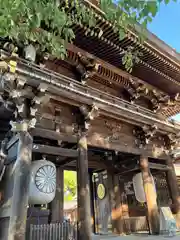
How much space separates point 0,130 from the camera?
20.0 feet

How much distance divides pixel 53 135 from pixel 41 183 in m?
1.21

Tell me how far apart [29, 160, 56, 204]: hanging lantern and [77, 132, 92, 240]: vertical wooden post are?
72 centimetres

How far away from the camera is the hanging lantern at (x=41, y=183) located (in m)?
4.79

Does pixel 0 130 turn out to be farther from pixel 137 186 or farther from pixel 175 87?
pixel 175 87

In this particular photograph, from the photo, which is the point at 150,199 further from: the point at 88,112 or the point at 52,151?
the point at 52,151

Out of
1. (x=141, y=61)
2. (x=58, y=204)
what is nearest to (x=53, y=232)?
(x=58, y=204)

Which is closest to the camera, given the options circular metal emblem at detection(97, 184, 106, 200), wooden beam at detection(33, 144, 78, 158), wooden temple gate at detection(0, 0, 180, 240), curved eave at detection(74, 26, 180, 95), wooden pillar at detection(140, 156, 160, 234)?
wooden temple gate at detection(0, 0, 180, 240)

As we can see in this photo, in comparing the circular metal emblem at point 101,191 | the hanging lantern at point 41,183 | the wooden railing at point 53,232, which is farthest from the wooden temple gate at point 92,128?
the wooden railing at point 53,232

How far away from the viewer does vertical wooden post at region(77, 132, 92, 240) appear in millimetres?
4922

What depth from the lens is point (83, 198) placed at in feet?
17.1

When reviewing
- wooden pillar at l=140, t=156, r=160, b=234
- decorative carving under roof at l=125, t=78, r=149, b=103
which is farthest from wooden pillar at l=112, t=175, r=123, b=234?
decorative carving under roof at l=125, t=78, r=149, b=103

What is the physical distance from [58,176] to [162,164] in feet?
13.7

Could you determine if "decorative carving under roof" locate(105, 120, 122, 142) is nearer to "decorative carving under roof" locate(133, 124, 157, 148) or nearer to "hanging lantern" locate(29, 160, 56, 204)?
"decorative carving under roof" locate(133, 124, 157, 148)

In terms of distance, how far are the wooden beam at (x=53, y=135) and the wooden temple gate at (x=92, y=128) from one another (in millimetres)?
24
